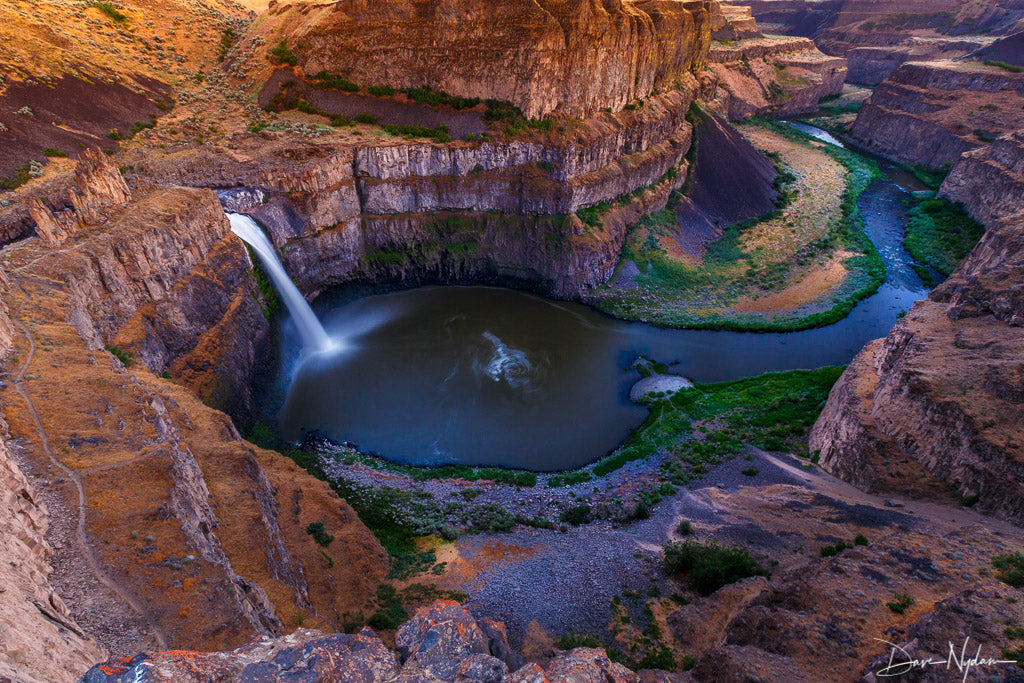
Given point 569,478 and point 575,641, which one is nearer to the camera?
point 575,641

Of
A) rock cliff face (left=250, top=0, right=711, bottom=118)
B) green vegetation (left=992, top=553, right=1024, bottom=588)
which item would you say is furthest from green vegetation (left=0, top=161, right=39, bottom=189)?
green vegetation (left=992, top=553, right=1024, bottom=588)

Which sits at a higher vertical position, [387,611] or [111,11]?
[111,11]

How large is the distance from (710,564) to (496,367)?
720 inches

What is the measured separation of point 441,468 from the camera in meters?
25.9

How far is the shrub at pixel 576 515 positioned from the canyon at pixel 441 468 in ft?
0.49

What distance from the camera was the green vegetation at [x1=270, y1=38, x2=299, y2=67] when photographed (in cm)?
4212

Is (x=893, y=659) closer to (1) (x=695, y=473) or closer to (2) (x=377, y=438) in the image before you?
(1) (x=695, y=473)

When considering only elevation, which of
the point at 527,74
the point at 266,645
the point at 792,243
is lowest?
the point at 266,645

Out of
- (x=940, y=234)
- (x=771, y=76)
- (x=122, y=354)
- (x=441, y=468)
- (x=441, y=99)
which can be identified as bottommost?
(x=441, y=468)

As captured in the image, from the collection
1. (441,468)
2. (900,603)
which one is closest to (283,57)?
(441,468)

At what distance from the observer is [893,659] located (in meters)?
10.5

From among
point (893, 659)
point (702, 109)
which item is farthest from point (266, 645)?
point (702, 109)

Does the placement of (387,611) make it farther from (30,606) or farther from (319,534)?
(30,606)

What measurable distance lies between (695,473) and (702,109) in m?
53.4
